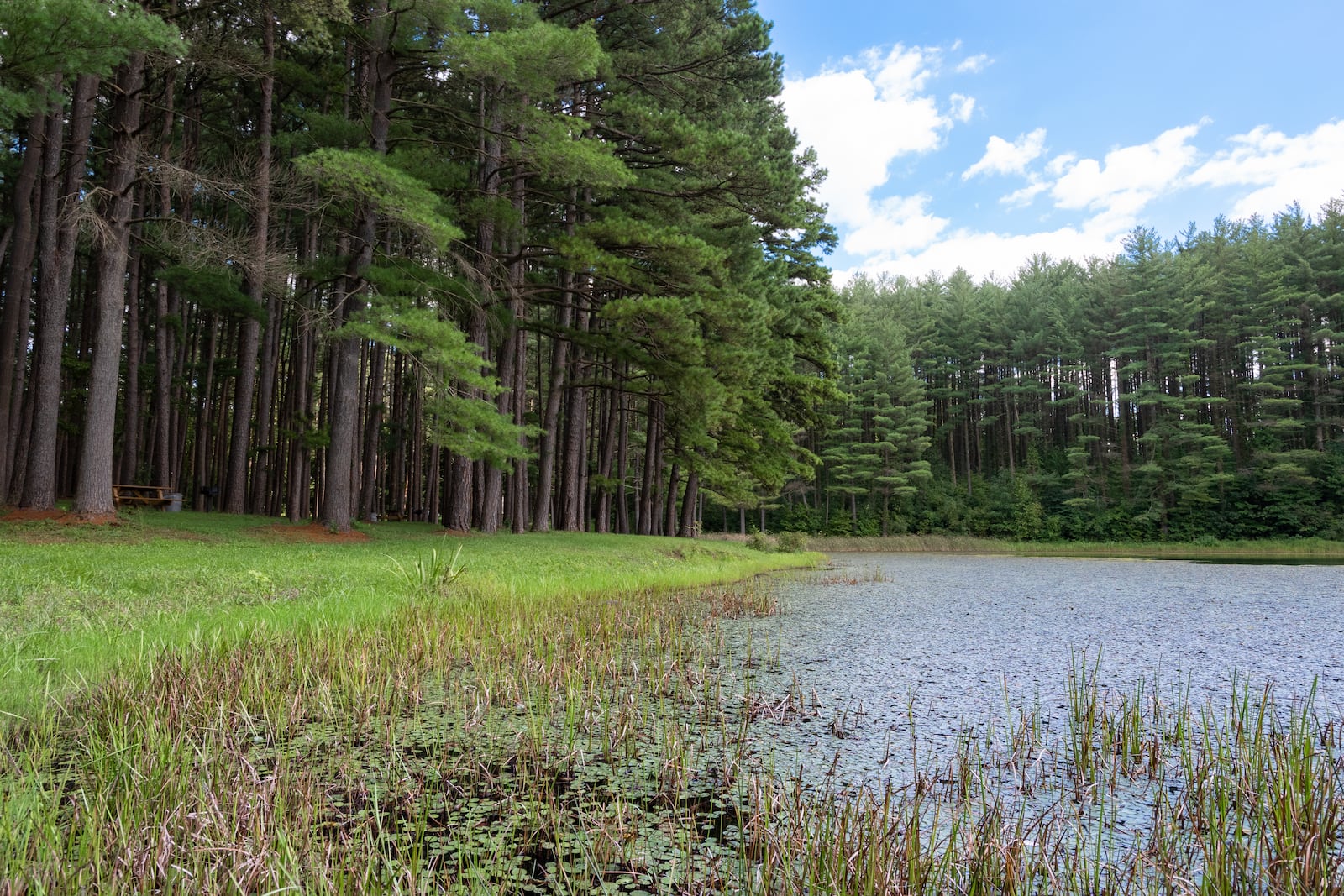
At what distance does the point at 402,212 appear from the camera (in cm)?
995

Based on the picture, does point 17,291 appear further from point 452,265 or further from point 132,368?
point 452,265

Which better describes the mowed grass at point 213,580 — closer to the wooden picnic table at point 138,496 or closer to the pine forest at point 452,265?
the wooden picnic table at point 138,496

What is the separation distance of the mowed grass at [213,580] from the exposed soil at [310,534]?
47 millimetres

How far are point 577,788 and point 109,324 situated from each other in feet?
38.4

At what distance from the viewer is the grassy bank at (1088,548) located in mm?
→ 23938

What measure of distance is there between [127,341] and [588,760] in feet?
58.0

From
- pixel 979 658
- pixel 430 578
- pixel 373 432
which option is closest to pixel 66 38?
pixel 430 578

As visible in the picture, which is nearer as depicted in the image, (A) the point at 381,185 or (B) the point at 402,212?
(B) the point at 402,212

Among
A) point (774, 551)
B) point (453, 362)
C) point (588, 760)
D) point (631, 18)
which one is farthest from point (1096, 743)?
point (774, 551)

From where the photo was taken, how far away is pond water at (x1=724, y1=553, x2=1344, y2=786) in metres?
2.85

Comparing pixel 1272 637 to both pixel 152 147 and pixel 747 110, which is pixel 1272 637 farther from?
pixel 152 147

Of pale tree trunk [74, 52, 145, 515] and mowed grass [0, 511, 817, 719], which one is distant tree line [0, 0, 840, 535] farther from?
mowed grass [0, 511, 817, 719]

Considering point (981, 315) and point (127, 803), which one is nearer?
point (127, 803)

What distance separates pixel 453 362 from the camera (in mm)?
10359
